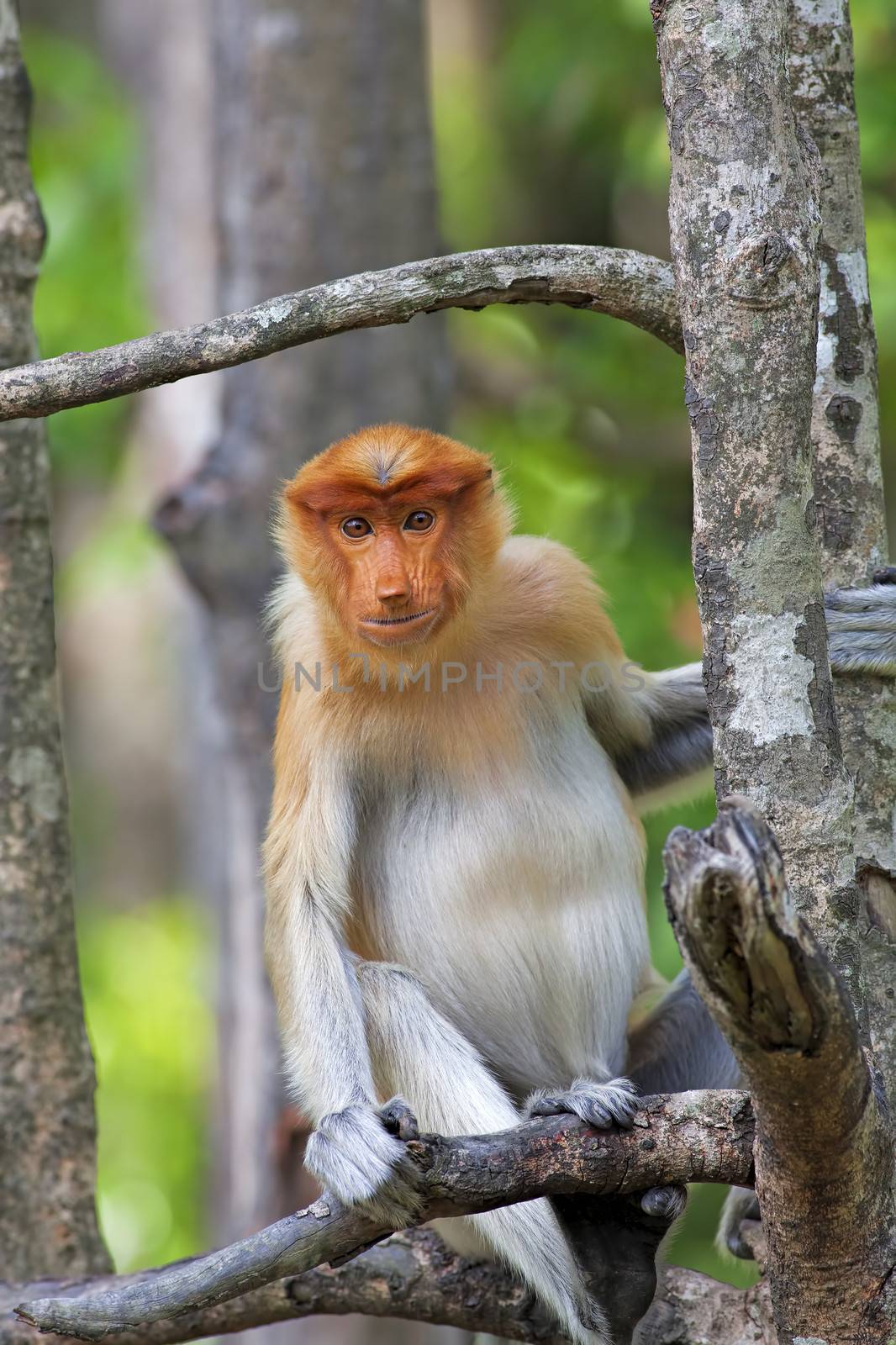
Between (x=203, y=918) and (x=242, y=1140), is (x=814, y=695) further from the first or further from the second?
(x=203, y=918)

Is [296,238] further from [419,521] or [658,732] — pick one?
[658,732]

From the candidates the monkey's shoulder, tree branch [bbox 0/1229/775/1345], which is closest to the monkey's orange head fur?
the monkey's shoulder

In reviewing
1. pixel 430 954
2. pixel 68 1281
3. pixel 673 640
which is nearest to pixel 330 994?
pixel 430 954

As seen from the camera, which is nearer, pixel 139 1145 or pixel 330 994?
pixel 330 994

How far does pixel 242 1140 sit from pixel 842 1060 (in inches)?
178

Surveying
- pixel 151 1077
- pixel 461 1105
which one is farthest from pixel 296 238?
pixel 151 1077

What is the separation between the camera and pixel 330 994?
327cm

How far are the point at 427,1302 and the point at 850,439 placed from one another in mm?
2015

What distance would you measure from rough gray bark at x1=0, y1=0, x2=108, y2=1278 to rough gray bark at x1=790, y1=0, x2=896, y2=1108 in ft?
6.26

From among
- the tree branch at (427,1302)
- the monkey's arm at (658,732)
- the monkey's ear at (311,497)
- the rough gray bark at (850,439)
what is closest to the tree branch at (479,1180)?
the rough gray bark at (850,439)

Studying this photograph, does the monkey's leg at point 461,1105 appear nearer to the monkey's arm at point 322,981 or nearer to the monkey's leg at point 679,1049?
the monkey's arm at point 322,981

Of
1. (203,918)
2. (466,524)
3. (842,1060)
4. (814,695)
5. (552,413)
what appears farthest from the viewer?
(203,918)

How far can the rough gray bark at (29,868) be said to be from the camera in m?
3.70

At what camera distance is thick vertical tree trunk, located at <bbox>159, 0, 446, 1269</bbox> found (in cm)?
572
